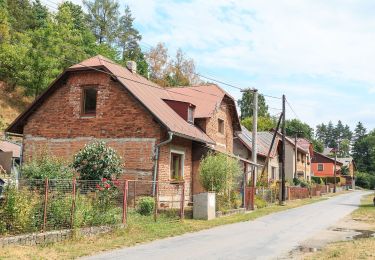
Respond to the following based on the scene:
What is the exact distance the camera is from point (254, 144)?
3055 centimetres

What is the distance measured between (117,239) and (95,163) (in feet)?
18.8

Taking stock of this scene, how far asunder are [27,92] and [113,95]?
98.2 ft

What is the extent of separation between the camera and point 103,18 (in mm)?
66812

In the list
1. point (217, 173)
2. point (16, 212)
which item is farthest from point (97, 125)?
point (16, 212)

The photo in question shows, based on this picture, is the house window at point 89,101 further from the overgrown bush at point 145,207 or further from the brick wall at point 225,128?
the overgrown bush at point 145,207

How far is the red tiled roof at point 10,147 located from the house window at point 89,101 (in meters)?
15.3

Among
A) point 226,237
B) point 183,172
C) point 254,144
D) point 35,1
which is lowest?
point 226,237

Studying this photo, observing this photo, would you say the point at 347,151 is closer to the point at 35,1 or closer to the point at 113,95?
the point at 35,1

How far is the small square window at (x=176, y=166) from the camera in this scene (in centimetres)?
2191

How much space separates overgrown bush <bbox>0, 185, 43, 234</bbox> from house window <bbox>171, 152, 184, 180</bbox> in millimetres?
11100

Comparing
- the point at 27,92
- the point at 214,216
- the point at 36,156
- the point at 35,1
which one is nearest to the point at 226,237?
the point at 214,216

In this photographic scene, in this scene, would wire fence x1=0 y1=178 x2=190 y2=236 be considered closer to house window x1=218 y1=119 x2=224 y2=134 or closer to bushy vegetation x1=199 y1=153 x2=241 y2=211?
bushy vegetation x1=199 y1=153 x2=241 y2=211

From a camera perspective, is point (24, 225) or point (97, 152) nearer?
point (24, 225)

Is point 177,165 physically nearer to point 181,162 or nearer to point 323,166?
point 181,162
